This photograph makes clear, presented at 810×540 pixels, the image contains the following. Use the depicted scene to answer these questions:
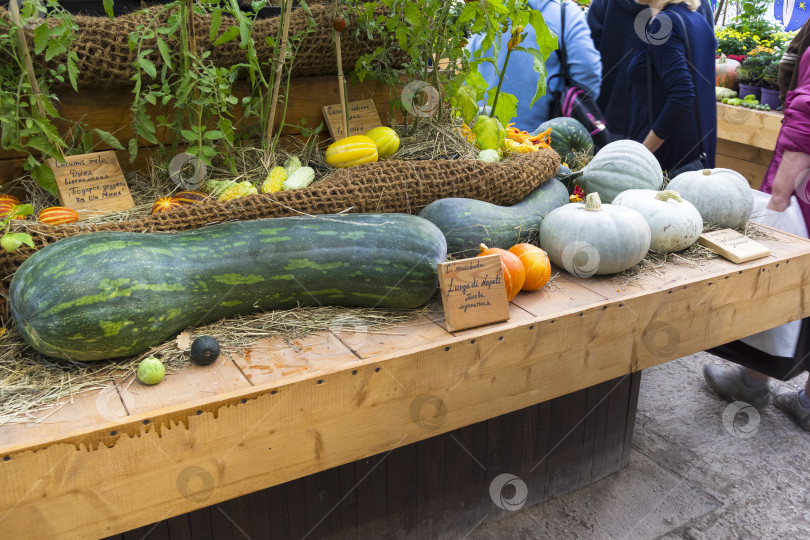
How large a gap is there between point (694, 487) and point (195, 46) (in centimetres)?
263

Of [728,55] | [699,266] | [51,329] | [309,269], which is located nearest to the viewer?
[51,329]

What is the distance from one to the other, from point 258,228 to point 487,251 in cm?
65

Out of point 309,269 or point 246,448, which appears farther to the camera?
point 309,269

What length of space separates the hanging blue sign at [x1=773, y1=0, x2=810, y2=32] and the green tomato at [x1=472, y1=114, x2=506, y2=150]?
13.6ft

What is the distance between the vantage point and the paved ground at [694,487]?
2.53m

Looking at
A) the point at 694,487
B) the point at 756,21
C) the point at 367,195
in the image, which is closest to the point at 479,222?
the point at 367,195

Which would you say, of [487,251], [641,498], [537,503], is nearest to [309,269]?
[487,251]

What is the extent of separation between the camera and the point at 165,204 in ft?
6.21

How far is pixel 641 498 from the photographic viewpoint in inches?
106

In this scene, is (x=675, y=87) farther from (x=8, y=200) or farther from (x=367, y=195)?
(x=8, y=200)

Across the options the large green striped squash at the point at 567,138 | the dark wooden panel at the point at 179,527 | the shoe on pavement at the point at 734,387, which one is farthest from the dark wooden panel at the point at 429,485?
the shoe on pavement at the point at 734,387

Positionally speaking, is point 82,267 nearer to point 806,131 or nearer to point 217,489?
point 217,489

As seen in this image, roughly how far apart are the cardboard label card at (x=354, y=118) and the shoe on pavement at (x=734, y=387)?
7.59 feet

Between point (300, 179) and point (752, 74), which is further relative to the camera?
point (752, 74)
